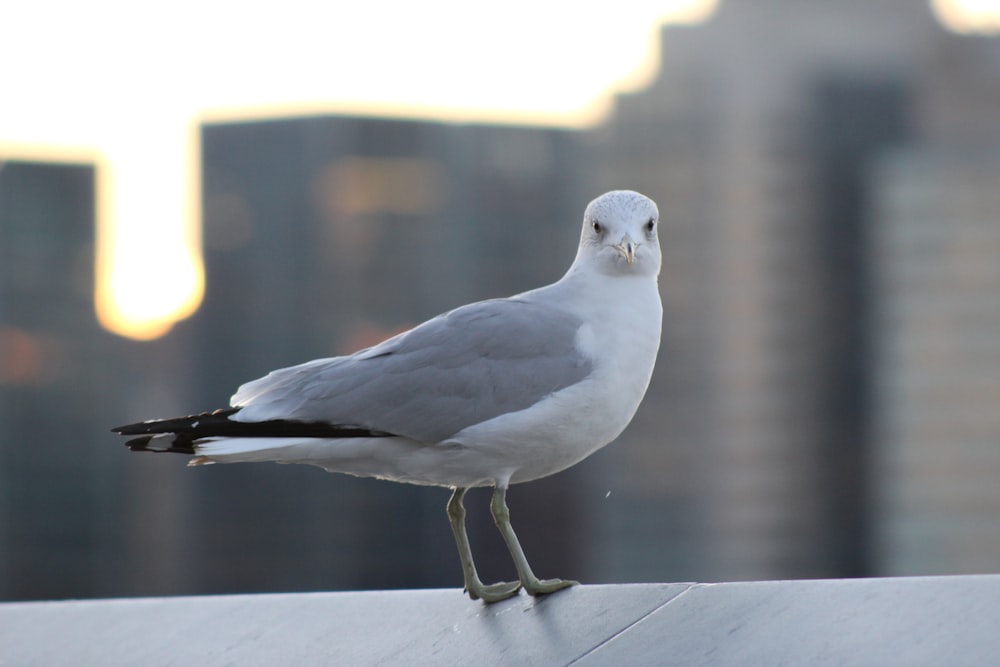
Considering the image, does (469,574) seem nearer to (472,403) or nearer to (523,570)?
(523,570)

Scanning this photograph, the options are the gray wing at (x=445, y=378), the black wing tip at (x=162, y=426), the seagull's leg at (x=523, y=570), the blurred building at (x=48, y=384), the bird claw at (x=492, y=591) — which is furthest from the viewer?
the blurred building at (x=48, y=384)

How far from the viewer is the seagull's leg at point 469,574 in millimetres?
5855

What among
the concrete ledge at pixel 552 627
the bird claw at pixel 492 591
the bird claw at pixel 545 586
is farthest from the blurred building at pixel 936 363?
the bird claw at pixel 545 586

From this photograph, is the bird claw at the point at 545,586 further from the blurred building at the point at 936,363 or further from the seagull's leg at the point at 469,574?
the blurred building at the point at 936,363

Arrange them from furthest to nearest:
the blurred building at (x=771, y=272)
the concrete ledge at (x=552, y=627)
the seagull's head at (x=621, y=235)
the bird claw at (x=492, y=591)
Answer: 1. the blurred building at (x=771, y=272)
2. the seagull's head at (x=621, y=235)
3. the bird claw at (x=492, y=591)
4. the concrete ledge at (x=552, y=627)

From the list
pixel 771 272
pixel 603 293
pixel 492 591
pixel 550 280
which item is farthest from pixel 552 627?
pixel 771 272

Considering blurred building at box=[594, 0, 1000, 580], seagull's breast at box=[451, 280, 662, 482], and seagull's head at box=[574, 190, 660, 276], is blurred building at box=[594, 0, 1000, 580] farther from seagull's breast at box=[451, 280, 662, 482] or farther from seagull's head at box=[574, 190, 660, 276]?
seagull's breast at box=[451, 280, 662, 482]

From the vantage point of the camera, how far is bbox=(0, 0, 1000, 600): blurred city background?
126 metres

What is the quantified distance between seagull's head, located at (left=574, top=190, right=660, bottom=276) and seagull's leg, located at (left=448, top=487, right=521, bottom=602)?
3.23 ft

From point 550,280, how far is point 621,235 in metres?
126

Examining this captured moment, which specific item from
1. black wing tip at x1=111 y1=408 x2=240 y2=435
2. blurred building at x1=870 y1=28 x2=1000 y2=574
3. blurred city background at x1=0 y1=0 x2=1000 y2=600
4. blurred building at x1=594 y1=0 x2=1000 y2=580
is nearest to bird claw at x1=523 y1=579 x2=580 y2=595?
black wing tip at x1=111 y1=408 x2=240 y2=435

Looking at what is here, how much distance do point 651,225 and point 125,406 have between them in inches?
5178

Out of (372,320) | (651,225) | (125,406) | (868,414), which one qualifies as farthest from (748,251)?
(651,225)

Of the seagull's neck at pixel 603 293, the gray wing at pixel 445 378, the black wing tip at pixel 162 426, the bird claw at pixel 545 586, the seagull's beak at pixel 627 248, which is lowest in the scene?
the bird claw at pixel 545 586
